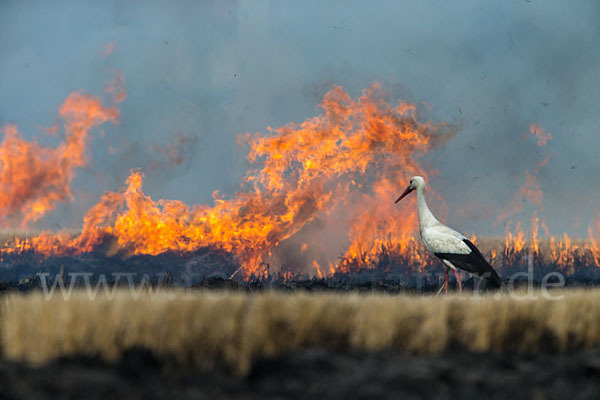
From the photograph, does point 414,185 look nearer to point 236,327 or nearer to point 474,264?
point 474,264

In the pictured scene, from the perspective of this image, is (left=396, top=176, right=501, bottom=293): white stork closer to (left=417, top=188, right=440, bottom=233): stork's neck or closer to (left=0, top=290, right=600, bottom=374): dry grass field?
(left=417, top=188, right=440, bottom=233): stork's neck

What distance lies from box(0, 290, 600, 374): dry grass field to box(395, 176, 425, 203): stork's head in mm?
5590

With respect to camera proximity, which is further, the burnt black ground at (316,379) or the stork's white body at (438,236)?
the stork's white body at (438,236)

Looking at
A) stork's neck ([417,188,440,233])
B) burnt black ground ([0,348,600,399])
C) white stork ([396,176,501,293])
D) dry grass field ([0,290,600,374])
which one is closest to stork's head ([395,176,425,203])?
stork's neck ([417,188,440,233])

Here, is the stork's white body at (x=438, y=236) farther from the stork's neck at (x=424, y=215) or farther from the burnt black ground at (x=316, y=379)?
the burnt black ground at (x=316, y=379)

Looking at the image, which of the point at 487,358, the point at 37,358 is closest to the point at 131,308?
the point at 37,358

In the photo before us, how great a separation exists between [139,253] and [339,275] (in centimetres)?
460

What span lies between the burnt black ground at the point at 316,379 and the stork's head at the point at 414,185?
673cm

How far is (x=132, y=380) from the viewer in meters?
6.50

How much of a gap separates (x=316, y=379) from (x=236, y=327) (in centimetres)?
119

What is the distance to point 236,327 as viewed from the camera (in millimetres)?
7402

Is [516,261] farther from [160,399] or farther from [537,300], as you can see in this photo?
[160,399]

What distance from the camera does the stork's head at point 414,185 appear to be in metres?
14.3

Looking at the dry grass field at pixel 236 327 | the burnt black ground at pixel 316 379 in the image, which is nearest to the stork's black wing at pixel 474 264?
the dry grass field at pixel 236 327
